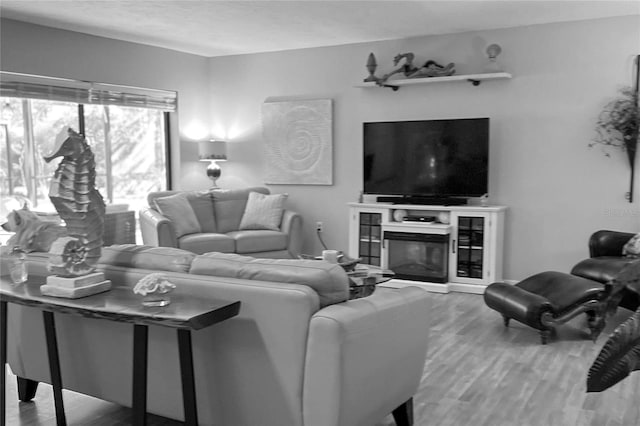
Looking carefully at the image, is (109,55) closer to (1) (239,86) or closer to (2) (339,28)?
(1) (239,86)

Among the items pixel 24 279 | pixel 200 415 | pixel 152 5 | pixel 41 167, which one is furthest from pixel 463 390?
pixel 41 167

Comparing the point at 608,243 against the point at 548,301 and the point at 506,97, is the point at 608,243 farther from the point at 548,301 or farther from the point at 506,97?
the point at 506,97

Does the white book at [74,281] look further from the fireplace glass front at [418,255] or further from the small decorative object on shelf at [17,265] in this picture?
the fireplace glass front at [418,255]

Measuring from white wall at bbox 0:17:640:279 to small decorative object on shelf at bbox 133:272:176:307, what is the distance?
4.19 m

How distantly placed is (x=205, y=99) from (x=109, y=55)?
1494mm

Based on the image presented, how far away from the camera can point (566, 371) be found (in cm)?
362

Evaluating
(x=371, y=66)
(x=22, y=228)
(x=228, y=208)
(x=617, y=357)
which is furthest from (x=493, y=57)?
(x=617, y=357)

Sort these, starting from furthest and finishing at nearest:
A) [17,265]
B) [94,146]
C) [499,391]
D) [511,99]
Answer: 1. [94,146]
2. [511,99]
3. [499,391]
4. [17,265]

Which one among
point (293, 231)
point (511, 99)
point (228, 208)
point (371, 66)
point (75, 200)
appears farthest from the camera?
point (228, 208)

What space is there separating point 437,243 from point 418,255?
28cm

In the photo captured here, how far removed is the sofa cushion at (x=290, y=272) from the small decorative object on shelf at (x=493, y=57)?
13.1ft

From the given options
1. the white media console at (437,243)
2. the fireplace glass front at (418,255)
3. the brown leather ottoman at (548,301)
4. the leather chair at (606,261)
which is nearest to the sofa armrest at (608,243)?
the leather chair at (606,261)

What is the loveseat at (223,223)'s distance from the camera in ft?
19.6

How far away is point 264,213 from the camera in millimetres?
6570
